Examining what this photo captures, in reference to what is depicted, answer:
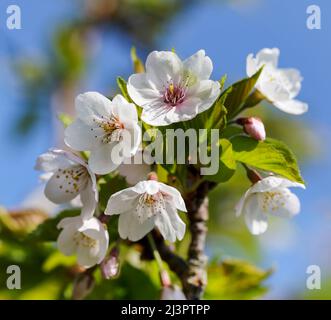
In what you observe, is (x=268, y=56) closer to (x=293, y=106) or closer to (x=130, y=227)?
(x=293, y=106)

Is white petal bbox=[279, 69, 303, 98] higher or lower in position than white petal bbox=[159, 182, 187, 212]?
higher

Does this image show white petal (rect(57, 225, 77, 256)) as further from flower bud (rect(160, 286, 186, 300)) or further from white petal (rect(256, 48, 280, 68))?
white petal (rect(256, 48, 280, 68))

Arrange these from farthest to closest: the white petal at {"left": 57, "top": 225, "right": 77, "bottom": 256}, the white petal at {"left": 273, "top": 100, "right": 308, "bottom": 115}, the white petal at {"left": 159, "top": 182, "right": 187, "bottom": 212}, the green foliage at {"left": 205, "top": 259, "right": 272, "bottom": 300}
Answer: the green foliage at {"left": 205, "top": 259, "right": 272, "bottom": 300} → the white petal at {"left": 273, "top": 100, "right": 308, "bottom": 115} → the white petal at {"left": 57, "top": 225, "right": 77, "bottom": 256} → the white petal at {"left": 159, "top": 182, "right": 187, "bottom": 212}

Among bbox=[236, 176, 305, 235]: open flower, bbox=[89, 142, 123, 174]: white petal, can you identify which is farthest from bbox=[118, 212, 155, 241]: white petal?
bbox=[236, 176, 305, 235]: open flower

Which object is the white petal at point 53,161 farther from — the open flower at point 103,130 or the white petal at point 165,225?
the white petal at point 165,225

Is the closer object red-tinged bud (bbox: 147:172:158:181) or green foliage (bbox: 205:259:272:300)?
red-tinged bud (bbox: 147:172:158:181)

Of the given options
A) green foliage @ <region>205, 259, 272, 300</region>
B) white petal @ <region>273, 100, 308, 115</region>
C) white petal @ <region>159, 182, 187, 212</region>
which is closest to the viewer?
white petal @ <region>159, 182, 187, 212</region>

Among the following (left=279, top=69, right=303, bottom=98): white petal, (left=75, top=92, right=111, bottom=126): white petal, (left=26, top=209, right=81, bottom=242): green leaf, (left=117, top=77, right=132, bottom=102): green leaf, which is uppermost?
(left=279, top=69, right=303, bottom=98): white petal
